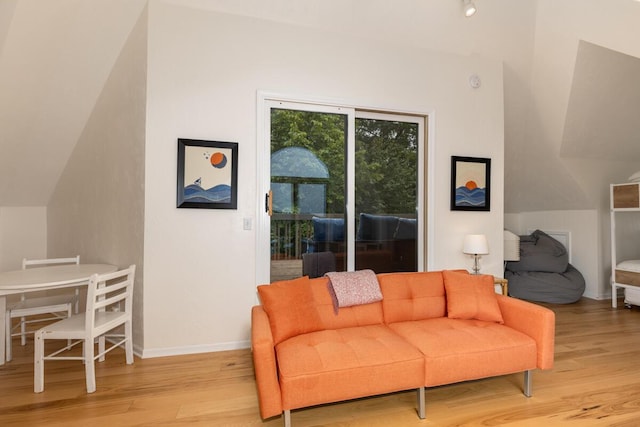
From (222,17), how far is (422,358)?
3.15m

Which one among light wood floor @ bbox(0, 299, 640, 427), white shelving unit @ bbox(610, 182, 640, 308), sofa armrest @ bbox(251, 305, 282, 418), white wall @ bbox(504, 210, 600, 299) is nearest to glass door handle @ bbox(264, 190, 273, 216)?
light wood floor @ bbox(0, 299, 640, 427)

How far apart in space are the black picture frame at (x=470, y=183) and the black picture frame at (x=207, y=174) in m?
2.31

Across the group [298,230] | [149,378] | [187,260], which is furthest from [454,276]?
[149,378]

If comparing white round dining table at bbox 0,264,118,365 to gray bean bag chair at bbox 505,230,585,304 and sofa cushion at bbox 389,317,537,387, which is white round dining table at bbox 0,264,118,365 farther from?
gray bean bag chair at bbox 505,230,585,304

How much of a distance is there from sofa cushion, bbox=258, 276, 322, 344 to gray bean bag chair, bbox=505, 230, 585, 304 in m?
3.79

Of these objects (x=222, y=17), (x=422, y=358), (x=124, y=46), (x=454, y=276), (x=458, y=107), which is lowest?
(x=422, y=358)

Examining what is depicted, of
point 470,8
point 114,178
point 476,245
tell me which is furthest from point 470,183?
point 114,178

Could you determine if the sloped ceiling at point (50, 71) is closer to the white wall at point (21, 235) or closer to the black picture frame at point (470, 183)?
the white wall at point (21, 235)

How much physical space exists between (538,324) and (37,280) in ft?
11.7

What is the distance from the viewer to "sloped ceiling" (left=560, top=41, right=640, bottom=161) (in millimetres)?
3451

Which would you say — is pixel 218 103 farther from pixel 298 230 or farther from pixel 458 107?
pixel 458 107

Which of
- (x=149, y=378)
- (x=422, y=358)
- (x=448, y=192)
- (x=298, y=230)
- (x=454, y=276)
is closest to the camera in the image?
(x=422, y=358)

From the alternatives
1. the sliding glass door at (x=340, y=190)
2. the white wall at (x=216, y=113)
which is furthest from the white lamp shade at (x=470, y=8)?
the sliding glass door at (x=340, y=190)

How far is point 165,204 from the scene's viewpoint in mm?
2812
